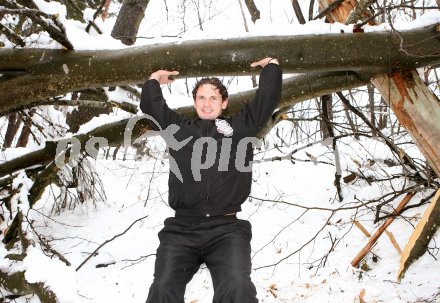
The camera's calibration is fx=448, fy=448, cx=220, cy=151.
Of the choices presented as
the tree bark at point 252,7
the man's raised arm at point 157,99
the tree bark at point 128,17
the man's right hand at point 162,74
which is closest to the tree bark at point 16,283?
the man's raised arm at point 157,99

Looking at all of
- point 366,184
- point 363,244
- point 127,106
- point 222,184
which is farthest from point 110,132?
point 366,184

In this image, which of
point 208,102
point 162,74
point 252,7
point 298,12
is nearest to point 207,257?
point 208,102

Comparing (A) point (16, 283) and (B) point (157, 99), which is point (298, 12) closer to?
(B) point (157, 99)

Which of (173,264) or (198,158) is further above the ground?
(198,158)

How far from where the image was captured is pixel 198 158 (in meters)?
2.73

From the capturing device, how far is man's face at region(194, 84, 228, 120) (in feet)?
9.52

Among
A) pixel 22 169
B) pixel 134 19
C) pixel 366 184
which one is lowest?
pixel 22 169

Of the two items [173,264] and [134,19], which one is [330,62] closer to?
[173,264]

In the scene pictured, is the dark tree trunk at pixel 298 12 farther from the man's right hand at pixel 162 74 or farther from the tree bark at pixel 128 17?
the man's right hand at pixel 162 74

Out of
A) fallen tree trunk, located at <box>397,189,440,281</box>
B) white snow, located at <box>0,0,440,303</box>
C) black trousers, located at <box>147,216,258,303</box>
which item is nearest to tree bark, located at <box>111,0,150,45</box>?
white snow, located at <box>0,0,440,303</box>

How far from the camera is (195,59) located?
2645 mm

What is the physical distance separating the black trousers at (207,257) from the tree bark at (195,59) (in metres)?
0.92

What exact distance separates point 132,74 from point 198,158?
0.65 m

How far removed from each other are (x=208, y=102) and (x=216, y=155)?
0.40 m
